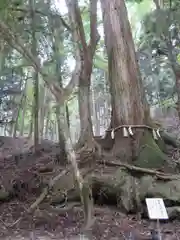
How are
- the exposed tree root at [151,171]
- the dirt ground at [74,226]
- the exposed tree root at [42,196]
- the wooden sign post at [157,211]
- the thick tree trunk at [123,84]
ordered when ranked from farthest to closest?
the thick tree trunk at [123,84], the exposed tree root at [151,171], the exposed tree root at [42,196], the dirt ground at [74,226], the wooden sign post at [157,211]

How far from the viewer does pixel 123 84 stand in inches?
259

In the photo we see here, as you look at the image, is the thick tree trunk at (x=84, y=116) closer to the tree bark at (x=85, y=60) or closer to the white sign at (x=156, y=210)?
the tree bark at (x=85, y=60)

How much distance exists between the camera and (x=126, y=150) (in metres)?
6.08

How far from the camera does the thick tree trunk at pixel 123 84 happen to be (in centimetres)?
615

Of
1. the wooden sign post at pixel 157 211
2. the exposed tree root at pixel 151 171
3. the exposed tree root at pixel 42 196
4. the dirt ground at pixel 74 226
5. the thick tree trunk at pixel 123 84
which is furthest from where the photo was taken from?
the thick tree trunk at pixel 123 84

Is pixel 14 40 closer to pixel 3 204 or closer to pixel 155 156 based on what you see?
pixel 3 204

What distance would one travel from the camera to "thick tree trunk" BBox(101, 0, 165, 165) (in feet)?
20.2

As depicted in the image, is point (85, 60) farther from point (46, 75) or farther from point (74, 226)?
point (74, 226)

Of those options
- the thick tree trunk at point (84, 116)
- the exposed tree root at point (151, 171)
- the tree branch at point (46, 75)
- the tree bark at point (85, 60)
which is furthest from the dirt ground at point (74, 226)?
the tree branch at point (46, 75)

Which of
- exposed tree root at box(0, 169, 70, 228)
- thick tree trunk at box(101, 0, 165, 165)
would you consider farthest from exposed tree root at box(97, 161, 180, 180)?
exposed tree root at box(0, 169, 70, 228)

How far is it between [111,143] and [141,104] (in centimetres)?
105

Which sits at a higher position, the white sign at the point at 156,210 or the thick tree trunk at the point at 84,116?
the thick tree trunk at the point at 84,116

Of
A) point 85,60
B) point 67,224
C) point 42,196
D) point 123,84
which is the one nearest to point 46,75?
point 85,60

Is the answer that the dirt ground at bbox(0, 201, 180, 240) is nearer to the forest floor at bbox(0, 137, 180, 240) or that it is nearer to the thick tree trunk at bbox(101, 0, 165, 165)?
the forest floor at bbox(0, 137, 180, 240)
